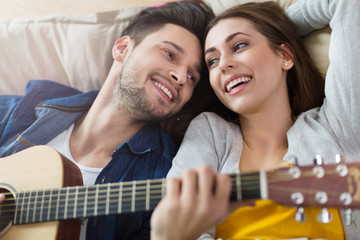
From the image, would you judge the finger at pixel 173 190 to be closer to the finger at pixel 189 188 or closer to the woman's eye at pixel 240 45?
the finger at pixel 189 188

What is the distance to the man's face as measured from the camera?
1.16m

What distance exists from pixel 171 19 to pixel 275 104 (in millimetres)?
A: 613

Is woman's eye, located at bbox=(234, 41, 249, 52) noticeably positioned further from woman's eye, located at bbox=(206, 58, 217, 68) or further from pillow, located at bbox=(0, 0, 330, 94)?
pillow, located at bbox=(0, 0, 330, 94)

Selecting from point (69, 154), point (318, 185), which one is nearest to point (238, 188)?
point (318, 185)

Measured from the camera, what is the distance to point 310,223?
85 cm

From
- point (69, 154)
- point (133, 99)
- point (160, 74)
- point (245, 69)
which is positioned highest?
point (245, 69)

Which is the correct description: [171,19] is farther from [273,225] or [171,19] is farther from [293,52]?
[273,225]

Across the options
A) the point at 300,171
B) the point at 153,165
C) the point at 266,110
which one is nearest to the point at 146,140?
the point at 153,165

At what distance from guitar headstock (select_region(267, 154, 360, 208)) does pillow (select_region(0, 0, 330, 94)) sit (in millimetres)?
1051

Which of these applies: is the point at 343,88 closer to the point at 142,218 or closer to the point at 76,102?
the point at 142,218

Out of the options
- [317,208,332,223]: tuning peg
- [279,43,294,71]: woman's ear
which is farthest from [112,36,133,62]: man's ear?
[317,208,332,223]: tuning peg

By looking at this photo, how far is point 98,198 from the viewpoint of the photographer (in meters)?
0.76

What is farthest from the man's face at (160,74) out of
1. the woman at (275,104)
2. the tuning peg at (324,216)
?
the tuning peg at (324,216)

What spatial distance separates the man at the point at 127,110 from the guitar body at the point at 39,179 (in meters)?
0.18
